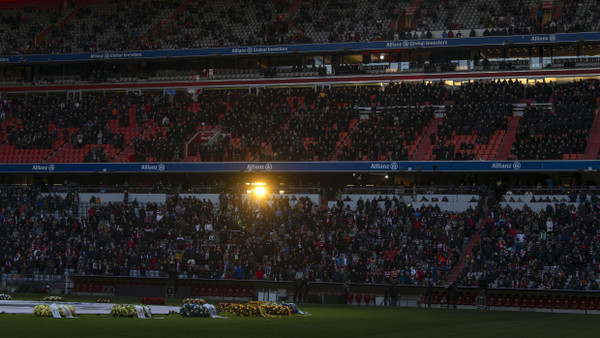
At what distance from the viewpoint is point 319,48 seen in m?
72.1

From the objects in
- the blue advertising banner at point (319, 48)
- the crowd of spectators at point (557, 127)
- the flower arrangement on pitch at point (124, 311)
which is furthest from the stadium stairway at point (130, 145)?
the flower arrangement on pitch at point (124, 311)

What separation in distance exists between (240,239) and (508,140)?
1936 centimetres

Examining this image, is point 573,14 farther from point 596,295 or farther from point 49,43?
point 49,43

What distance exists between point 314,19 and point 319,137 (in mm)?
15970

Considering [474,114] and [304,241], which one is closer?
[304,241]

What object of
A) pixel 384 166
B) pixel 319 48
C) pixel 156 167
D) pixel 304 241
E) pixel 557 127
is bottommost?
pixel 304 241

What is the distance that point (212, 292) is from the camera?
51656mm

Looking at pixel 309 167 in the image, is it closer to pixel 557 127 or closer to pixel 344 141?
pixel 344 141

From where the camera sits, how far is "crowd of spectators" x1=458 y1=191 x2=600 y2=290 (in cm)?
4541

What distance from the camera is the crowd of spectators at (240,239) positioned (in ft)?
164

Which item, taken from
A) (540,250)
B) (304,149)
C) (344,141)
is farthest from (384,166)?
(540,250)

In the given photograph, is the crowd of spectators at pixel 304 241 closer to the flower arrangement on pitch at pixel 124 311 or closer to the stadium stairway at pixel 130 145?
the stadium stairway at pixel 130 145

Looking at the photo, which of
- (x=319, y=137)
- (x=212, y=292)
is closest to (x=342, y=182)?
(x=319, y=137)

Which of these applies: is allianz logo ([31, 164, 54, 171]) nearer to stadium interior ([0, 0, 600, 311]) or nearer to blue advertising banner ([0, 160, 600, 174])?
blue advertising banner ([0, 160, 600, 174])
